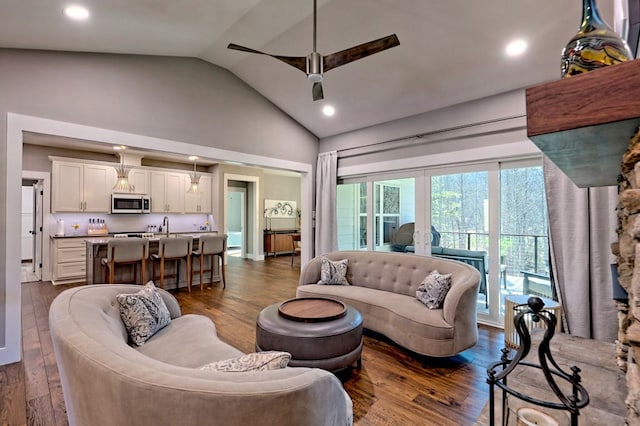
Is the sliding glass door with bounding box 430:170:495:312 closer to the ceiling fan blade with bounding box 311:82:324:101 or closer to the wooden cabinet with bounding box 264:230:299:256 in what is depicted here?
the ceiling fan blade with bounding box 311:82:324:101

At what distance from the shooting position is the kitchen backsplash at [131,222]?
21.1 feet

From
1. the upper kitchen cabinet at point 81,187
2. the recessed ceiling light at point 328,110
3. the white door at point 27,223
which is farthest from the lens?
the white door at point 27,223

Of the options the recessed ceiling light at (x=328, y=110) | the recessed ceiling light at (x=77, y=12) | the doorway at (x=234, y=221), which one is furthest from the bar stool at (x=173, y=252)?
the doorway at (x=234, y=221)

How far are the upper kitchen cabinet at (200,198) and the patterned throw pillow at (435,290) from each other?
260 inches

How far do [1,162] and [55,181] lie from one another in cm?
397

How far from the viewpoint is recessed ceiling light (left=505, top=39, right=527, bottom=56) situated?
302cm

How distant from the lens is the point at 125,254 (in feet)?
16.0

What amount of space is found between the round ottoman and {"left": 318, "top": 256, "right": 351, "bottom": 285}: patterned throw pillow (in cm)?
145

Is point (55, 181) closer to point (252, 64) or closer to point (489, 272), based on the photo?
point (252, 64)

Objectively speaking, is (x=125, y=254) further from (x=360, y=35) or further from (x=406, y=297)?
(x=360, y=35)

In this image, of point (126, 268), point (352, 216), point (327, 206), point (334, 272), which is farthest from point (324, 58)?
point (126, 268)

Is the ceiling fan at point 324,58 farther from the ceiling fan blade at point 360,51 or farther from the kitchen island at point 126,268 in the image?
the kitchen island at point 126,268

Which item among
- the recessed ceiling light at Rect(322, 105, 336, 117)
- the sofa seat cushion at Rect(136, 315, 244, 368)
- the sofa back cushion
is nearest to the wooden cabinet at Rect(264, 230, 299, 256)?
the recessed ceiling light at Rect(322, 105, 336, 117)

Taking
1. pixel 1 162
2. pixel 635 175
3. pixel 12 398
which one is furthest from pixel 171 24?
pixel 635 175
